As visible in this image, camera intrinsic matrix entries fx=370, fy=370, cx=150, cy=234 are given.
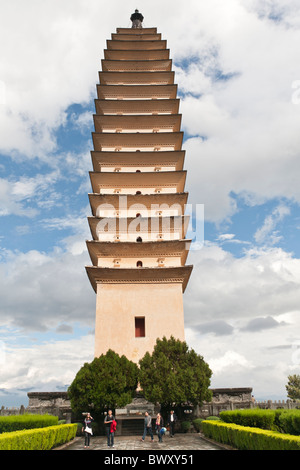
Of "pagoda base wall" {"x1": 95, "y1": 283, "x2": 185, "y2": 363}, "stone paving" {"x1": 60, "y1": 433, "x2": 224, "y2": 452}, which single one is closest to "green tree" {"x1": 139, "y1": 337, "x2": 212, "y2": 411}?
"stone paving" {"x1": 60, "y1": 433, "x2": 224, "y2": 452}

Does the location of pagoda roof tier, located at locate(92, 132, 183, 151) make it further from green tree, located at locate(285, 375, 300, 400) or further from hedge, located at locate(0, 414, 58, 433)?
green tree, located at locate(285, 375, 300, 400)

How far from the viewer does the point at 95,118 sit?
98.0 ft

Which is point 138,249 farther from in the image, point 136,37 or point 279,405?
point 136,37

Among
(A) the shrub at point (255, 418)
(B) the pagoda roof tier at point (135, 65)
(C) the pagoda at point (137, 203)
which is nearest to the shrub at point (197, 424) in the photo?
(A) the shrub at point (255, 418)

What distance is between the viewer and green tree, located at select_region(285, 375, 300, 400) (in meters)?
39.5

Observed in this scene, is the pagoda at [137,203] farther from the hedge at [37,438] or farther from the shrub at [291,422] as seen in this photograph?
the shrub at [291,422]

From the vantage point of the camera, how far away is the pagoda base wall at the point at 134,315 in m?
21.8

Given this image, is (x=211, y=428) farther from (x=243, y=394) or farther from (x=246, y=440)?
(x=243, y=394)

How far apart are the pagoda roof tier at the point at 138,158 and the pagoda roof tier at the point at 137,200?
10.6ft

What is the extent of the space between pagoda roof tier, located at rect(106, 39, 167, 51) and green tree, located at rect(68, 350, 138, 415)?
95.7 ft

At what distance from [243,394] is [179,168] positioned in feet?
54.6

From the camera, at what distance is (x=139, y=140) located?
2905cm

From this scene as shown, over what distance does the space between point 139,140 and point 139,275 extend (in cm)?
1146
